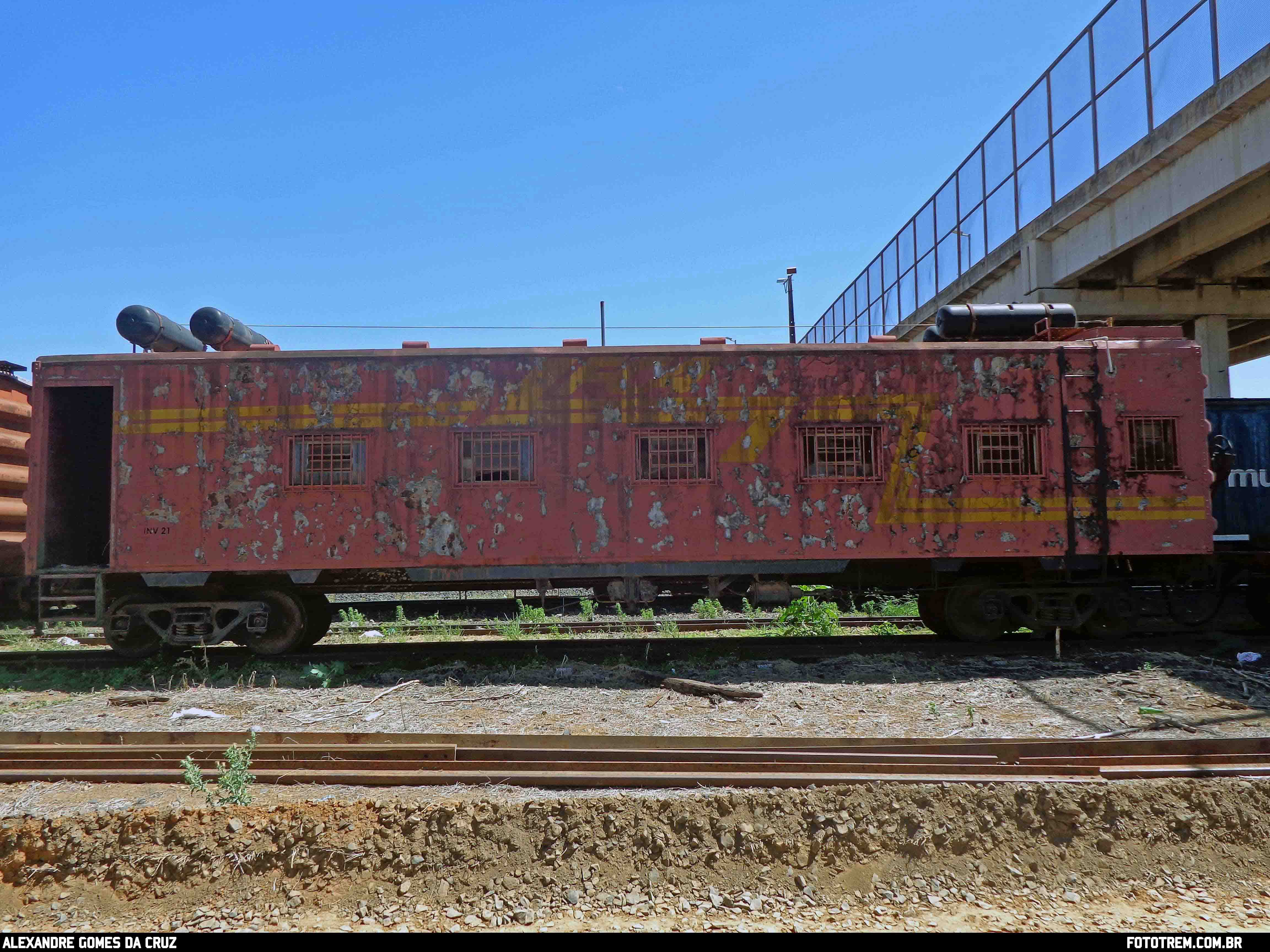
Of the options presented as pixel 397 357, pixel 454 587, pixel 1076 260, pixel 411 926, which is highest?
pixel 1076 260

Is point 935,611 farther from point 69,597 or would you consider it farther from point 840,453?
point 69,597

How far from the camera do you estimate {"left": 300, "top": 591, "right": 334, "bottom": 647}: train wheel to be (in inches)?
370

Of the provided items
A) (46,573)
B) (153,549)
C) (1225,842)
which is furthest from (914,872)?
(46,573)

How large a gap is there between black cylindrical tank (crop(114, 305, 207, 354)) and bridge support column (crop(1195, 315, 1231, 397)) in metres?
18.2

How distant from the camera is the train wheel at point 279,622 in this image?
898 cm

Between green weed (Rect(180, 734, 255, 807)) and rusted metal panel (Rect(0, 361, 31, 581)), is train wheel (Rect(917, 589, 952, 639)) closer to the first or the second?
green weed (Rect(180, 734, 255, 807))

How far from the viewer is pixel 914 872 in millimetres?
4520

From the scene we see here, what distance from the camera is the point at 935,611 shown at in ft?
31.6

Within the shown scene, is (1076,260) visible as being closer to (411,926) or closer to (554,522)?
(554,522)

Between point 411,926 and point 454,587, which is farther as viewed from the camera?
point 454,587

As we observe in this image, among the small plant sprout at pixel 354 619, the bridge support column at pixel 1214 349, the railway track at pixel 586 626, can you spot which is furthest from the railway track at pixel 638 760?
the bridge support column at pixel 1214 349
